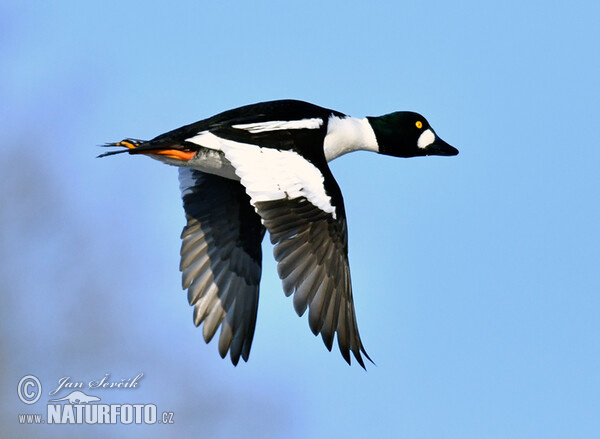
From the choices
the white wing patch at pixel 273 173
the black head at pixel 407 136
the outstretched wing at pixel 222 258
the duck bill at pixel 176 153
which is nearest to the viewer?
the white wing patch at pixel 273 173

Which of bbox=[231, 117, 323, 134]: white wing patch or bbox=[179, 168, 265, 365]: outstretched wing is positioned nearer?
bbox=[231, 117, 323, 134]: white wing patch

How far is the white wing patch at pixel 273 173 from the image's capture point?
26.8 feet

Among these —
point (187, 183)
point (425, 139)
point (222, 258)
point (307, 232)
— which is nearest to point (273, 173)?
point (307, 232)

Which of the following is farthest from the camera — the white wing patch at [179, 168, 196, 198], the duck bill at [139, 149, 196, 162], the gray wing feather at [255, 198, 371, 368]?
the white wing patch at [179, 168, 196, 198]

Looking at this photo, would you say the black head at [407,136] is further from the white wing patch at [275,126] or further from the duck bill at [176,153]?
the duck bill at [176,153]

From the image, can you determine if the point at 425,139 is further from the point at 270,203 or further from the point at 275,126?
the point at 270,203

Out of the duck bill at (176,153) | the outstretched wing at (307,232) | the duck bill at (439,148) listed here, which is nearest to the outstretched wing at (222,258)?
the duck bill at (176,153)

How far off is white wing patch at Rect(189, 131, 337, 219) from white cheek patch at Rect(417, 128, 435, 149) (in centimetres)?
197

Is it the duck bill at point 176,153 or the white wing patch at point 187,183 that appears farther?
→ the white wing patch at point 187,183

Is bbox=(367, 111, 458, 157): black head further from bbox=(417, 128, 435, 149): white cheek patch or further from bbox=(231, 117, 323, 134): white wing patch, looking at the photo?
bbox=(231, 117, 323, 134): white wing patch

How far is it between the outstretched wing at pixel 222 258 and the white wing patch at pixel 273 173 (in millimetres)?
1297

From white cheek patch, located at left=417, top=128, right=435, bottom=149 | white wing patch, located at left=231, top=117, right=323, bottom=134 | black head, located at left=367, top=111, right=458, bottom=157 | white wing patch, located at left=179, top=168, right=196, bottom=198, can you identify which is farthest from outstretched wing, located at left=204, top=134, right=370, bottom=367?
white cheek patch, located at left=417, top=128, right=435, bottom=149

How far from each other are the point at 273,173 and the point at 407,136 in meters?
2.21

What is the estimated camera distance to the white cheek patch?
1024cm
